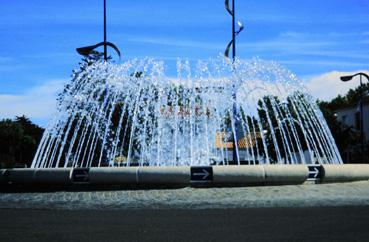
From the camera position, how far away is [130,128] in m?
28.8

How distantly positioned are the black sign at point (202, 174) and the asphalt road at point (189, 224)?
11.5 feet

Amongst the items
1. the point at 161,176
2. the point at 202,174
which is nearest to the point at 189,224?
the point at 161,176

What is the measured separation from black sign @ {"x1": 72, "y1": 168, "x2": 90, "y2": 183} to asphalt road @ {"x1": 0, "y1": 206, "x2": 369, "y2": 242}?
340 cm

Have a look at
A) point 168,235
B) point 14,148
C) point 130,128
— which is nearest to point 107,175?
point 168,235

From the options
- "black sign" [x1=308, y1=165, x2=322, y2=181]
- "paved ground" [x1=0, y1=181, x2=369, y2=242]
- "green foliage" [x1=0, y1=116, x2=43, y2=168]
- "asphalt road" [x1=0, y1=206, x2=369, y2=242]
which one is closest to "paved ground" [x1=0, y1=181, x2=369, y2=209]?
"paved ground" [x1=0, y1=181, x2=369, y2=242]

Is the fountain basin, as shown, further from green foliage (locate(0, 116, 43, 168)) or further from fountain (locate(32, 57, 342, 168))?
green foliage (locate(0, 116, 43, 168))

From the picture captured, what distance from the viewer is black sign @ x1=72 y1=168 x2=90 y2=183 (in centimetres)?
1497

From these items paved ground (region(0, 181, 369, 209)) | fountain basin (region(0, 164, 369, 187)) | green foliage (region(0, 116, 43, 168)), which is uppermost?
green foliage (region(0, 116, 43, 168))

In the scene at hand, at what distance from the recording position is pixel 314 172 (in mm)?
15727

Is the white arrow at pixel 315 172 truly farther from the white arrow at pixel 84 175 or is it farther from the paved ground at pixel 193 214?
the white arrow at pixel 84 175

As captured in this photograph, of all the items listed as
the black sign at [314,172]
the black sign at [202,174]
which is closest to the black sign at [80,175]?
the black sign at [202,174]

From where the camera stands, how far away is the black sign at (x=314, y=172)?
51.4ft

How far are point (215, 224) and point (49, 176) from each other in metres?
7.24

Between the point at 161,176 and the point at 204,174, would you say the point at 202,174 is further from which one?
the point at 161,176
